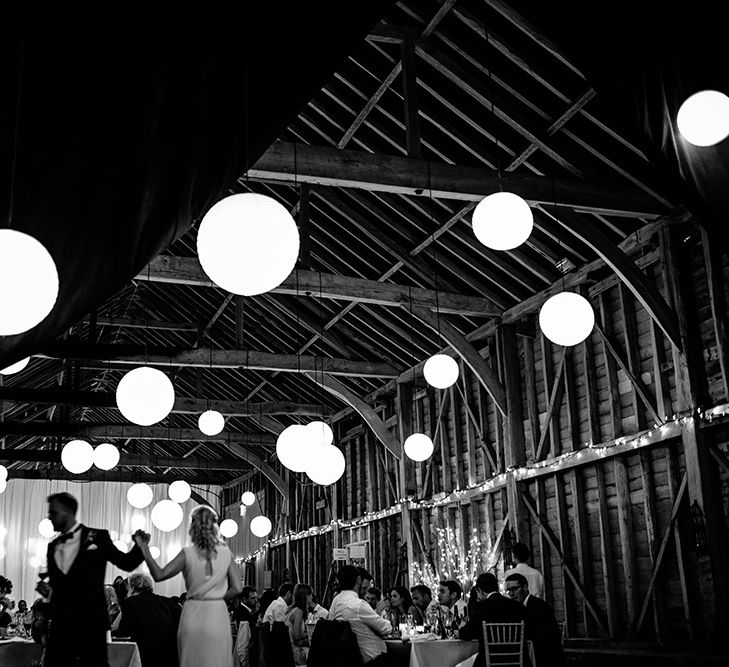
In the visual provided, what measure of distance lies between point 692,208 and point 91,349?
7038 millimetres

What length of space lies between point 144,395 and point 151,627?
64.3 inches

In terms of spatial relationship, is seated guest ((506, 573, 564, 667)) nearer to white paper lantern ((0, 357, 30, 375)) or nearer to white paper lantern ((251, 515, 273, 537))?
white paper lantern ((0, 357, 30, 375))

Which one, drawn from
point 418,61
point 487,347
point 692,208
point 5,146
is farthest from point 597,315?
point 5,146

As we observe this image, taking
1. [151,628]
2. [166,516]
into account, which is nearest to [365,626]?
[151,628]

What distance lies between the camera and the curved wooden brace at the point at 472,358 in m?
10.5

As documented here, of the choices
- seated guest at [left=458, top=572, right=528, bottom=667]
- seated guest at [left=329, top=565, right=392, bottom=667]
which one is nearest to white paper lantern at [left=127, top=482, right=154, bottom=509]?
seated guest at [left=329, top=565, right=392, bottom=667]

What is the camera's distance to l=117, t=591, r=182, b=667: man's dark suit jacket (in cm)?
597

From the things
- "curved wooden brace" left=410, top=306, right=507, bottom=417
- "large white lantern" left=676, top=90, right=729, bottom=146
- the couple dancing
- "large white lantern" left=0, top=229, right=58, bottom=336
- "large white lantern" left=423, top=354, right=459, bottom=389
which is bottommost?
the couple dancing

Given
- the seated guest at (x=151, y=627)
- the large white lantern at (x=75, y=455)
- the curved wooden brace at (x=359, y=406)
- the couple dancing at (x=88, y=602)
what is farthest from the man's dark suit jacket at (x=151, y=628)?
the curved wooden brace at (x=359, y=406)

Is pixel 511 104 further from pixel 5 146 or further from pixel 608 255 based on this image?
pixel 5 146

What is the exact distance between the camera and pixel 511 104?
7930 mm

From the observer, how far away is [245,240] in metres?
3.54

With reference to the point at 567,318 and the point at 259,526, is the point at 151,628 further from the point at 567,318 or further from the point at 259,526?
the point at 259,526

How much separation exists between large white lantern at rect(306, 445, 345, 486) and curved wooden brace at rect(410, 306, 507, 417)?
115 inches
